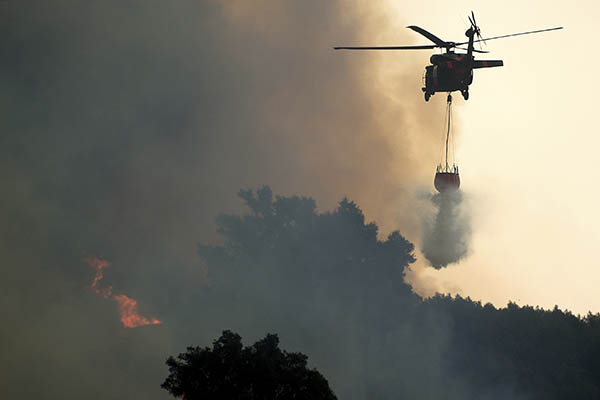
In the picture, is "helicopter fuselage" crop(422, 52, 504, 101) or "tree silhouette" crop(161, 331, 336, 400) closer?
"tree silhouette" crop(161, 331, 336, 400)

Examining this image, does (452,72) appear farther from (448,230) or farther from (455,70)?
(448,230)

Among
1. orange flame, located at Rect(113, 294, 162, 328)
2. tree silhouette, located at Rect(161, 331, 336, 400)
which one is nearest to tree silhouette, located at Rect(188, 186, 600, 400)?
orange flame, located at Rect(113, 294, 162, 328)

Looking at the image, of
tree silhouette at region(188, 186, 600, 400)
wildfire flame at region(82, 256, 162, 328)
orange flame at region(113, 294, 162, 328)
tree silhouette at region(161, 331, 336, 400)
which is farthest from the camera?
wildfire flame at region(82, 256, 162, 328)

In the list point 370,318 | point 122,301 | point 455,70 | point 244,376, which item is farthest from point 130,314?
point 455,70

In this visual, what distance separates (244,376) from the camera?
52812mm

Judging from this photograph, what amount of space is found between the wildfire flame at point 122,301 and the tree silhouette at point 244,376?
60284 mm

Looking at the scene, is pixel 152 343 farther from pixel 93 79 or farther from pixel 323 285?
pixel 93 79

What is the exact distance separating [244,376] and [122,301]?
6757 centimetres

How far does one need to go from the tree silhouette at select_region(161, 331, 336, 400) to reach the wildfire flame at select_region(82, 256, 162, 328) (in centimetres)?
6028

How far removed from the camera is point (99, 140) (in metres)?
145

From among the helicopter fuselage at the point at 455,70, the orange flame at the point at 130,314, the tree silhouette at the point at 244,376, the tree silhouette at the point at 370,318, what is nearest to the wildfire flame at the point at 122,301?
the orange flame at the point at 130,314

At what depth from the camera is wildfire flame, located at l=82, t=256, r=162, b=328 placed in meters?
113

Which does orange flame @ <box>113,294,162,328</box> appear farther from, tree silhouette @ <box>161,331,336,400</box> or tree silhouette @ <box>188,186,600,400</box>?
tree silhouette @ <box>161,331,336,400</box>

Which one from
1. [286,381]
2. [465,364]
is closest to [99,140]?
[465,364]
